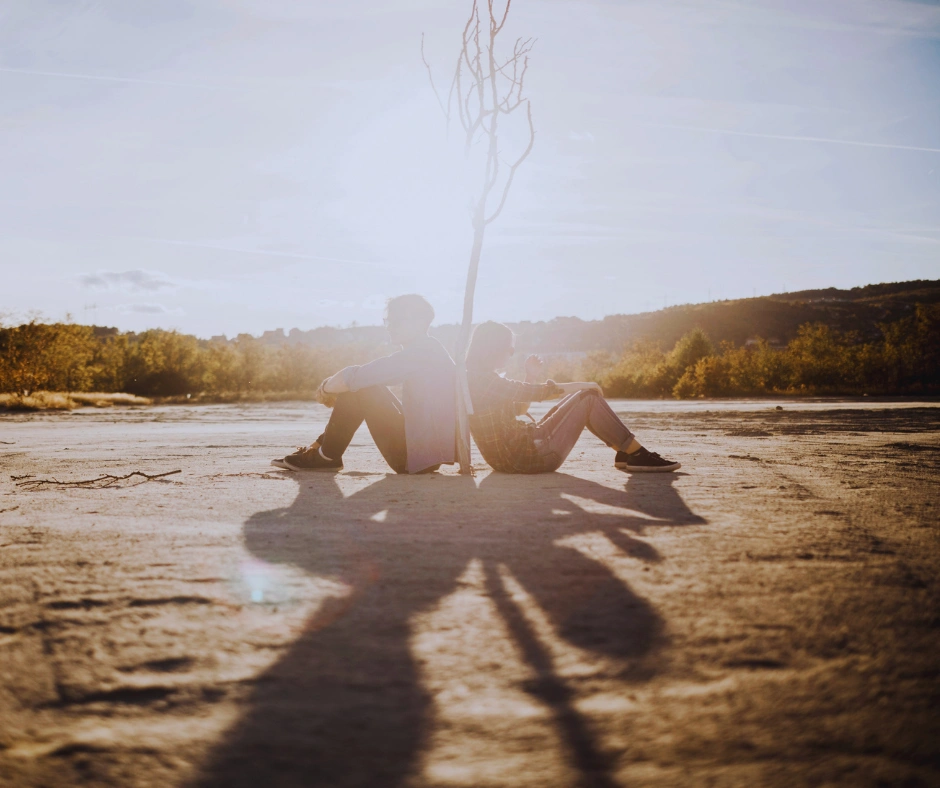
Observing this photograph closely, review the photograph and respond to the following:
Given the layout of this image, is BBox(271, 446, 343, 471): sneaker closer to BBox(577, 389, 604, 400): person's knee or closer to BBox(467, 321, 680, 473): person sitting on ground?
BBox(467, 321, 680, 473): person sitting on ground

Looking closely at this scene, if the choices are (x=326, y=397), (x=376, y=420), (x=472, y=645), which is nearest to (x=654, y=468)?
(x=376, y=420)

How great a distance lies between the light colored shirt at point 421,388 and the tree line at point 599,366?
2529 cm

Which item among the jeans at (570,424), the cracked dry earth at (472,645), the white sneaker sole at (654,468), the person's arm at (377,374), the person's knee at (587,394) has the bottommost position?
the white sneaker sole at (654,468)

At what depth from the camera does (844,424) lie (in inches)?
405

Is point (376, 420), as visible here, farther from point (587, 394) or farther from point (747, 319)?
point (747, 319)

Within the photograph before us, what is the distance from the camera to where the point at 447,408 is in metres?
4.64

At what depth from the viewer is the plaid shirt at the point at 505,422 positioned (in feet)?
14.5

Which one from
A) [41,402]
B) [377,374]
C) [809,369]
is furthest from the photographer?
[809,369]

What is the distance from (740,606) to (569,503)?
67.2 inches

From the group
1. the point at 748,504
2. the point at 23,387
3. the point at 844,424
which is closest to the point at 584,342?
the point at 23,387

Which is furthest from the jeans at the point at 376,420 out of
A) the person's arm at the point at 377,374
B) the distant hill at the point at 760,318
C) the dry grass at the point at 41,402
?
the distant hill at the point at 760,318

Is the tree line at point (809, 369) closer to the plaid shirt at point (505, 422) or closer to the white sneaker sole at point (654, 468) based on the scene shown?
the white sneaker sole at point (654, 468)

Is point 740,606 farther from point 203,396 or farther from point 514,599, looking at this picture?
point 203,396

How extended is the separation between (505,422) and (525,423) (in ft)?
0.70
